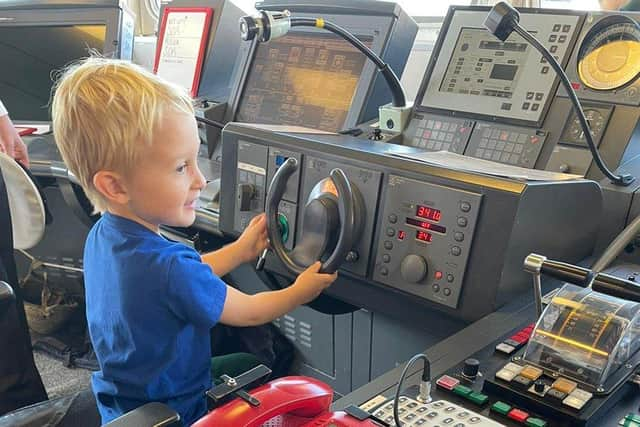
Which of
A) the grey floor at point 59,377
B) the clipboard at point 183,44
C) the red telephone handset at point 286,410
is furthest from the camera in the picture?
the grey floor at point 59,377

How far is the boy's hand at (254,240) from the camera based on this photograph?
3.88 feet

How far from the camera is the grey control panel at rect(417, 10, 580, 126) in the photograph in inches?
51.2

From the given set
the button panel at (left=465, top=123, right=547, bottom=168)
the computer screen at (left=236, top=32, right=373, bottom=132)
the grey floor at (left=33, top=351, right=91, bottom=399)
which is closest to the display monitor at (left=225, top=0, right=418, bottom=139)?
the computer screen at (left=236, top=32, right=373, bottom=132)

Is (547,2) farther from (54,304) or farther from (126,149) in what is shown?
(54,304)

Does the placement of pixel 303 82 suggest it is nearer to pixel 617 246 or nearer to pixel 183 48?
pixel 183 48

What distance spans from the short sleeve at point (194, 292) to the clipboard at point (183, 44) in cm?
113

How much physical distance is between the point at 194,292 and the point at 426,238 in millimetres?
362

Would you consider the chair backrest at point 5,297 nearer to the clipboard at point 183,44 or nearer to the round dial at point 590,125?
the clipboard at point 183,44

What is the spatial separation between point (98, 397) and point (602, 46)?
1.17 meters

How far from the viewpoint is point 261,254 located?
1196 millimetres

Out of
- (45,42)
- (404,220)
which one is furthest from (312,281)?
(45,42)

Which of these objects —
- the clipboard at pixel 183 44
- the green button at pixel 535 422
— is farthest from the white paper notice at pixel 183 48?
the green button at pixel 535 422

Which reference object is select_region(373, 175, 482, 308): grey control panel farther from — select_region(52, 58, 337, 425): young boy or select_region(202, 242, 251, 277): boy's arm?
select_region(202, 242, 251, 277): boy's arm

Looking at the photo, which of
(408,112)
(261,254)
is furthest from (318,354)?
(408,112)
